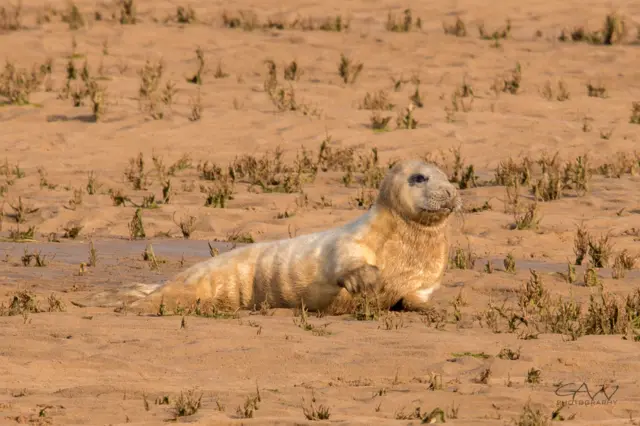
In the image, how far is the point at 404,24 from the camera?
20.5 m

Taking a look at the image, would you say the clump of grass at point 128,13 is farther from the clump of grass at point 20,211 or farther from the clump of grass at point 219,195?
the clump of grass at point 20,211

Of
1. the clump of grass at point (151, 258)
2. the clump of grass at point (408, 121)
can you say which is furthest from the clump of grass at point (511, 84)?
the clump of grass at point (151, 258)

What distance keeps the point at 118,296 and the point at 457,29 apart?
41.0ft

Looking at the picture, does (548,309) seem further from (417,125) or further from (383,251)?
(417,125)

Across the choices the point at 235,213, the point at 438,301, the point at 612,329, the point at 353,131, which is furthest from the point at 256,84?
the point at 612,329

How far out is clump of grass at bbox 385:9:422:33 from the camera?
2038 centimetres

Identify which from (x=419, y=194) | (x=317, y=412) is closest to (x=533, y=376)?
(x=317, y=412)

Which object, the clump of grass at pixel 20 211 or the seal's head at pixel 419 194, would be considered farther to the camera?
the clump of grass at pixel 20 211

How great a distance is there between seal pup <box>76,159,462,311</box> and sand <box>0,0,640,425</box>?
0.22 m

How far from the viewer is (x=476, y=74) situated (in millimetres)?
18141

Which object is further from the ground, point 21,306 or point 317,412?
point 317,412

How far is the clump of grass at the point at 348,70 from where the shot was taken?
17466mm

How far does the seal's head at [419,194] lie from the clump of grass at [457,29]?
38.8 ft

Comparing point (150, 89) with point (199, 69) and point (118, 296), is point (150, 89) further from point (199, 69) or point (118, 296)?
point (118, 296)
